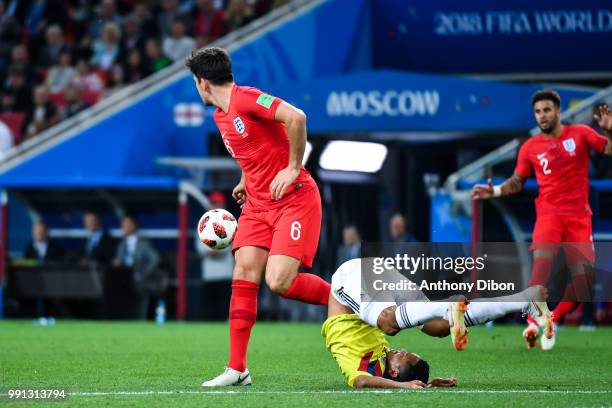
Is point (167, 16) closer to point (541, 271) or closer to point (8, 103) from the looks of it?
point (8, 103)

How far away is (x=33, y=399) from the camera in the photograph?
679cm

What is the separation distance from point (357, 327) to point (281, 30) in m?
10.7

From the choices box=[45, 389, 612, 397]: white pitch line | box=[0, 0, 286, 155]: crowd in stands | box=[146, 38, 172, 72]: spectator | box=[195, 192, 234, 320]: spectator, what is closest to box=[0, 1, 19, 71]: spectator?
box=[0, 0, 286, 155]: crowd in stands

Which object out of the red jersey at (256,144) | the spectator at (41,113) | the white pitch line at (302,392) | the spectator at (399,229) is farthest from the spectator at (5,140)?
the white pitch line at (302,392)

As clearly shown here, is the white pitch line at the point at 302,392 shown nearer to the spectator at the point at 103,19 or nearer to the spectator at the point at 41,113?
the spectator at the point at 41,113

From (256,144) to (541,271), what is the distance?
356 centimetres

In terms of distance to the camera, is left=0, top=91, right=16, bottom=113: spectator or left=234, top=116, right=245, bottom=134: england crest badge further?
left=0, top=91, right=16, bottom=113: spectator

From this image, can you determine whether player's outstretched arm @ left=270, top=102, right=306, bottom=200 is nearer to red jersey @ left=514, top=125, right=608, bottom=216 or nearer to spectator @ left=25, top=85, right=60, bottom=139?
red jersey @ left=514, top=125, right=608, bottom=216

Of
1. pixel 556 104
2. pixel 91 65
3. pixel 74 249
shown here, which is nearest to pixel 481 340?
pixel 556 104

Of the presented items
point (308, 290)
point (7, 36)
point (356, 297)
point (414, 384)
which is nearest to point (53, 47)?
point (7, 36)

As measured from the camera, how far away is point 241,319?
7.58m

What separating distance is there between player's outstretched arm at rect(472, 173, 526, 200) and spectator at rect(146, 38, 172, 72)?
30.1ft

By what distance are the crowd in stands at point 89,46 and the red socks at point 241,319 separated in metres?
11.1

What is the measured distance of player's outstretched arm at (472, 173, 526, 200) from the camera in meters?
10.5
